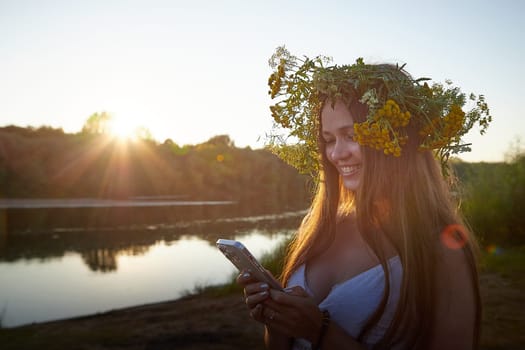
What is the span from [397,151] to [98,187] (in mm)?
38038

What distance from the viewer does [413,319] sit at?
1.62m

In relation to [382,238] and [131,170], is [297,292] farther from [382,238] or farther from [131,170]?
[131,170]

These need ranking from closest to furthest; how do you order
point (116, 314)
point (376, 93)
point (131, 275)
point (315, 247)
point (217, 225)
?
point (376, 93), point (315, 247), point (116, 314), point (131, 275), point (217, 225)

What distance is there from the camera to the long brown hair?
1584 millimetres

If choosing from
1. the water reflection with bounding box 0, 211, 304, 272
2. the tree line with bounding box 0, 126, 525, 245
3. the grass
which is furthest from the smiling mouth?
the tree line with bounding box 0, 126, 525, 245

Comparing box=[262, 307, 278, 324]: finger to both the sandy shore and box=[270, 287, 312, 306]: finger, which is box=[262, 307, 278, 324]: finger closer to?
box=[270, 287, 312, 306]: finger

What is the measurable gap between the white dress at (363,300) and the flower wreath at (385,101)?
47 centimetres

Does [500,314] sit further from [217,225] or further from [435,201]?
[217,225]

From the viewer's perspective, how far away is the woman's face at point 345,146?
1.93 meters

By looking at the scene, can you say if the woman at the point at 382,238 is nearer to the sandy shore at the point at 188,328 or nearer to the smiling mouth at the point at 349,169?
the smiling mouth at the point at 349,169

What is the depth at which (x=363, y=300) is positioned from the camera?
1764 mm

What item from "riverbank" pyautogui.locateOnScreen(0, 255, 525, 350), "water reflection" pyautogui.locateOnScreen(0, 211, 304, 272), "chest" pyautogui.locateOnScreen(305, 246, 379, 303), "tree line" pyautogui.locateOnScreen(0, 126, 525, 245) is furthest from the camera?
"tree line" pyautogui.locateOnScreen(0, 126, 525, 245)

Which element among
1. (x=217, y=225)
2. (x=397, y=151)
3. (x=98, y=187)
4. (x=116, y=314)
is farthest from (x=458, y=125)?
(x=98, y=187)

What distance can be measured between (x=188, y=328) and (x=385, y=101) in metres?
5.38
